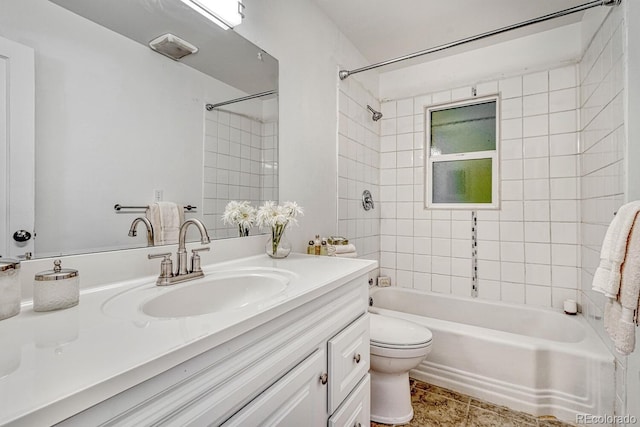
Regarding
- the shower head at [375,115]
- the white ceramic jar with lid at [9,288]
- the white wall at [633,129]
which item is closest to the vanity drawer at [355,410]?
the white ceramic jar with lid at [9,288]

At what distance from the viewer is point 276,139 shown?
1.55 m

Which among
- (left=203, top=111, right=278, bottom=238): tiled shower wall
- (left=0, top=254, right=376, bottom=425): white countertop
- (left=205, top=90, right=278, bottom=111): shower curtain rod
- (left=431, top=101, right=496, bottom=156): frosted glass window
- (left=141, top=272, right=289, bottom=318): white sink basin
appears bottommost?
(left=141, top=272, right=289, bottom=318): white sink basin

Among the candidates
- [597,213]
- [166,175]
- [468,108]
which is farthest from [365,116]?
[166,175]

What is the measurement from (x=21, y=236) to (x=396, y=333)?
160 cm

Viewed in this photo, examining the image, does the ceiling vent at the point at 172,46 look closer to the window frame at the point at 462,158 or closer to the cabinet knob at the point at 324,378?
the cabinet knob at the point at 324,378

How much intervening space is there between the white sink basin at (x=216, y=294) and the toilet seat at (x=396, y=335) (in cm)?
78

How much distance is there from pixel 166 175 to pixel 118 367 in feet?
2.60

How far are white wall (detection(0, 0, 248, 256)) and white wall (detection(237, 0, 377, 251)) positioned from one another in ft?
1.88

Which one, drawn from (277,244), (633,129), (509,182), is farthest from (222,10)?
(509,182)

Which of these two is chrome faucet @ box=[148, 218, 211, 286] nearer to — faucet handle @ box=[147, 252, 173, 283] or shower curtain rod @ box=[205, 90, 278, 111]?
faucet handle @ box=[147, 252, 173, 283]

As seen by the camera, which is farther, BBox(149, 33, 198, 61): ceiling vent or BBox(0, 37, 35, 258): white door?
BBox(149, 33, 198, 61): ceiling vent

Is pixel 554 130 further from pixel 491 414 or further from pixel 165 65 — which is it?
pixel 165 65

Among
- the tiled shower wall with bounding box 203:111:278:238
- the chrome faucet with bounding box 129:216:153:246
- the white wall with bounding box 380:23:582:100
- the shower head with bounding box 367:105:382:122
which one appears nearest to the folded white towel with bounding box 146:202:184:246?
the chrome faucet with bounding box 129:216:153:246

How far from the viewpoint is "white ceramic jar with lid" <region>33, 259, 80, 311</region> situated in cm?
66
